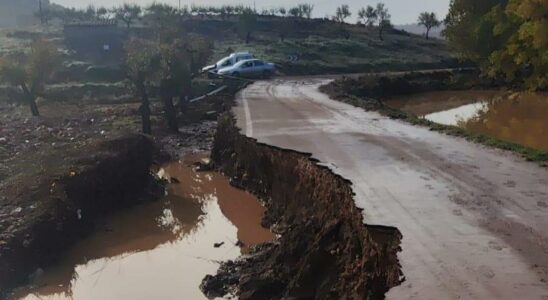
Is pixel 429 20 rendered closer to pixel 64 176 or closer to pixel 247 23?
pixel 247 23

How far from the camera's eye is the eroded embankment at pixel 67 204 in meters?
12.6

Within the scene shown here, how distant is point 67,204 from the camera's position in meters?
14.9

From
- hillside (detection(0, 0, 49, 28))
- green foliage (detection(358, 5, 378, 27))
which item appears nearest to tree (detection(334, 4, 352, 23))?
green foliage (detection(358, 5, 378, 27))

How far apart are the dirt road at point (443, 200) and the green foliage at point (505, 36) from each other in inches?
321

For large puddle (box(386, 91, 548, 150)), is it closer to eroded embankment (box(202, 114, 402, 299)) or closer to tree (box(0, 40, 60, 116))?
eroded embankment (box(202, 114, 402, 299))

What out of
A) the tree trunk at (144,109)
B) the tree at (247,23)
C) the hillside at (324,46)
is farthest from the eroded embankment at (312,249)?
the tree at (247,23)

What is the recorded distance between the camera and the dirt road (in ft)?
23.9

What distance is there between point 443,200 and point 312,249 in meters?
2.51

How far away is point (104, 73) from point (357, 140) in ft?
97.2

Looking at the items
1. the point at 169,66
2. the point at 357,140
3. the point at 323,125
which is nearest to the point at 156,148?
the point at 169,66

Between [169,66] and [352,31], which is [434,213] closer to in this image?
[169,66]

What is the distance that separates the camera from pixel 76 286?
1249 centimetres

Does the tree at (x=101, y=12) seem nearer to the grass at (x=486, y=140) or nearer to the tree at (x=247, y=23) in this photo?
the tree at (x=247, y=23)

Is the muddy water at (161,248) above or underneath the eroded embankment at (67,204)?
underneath
